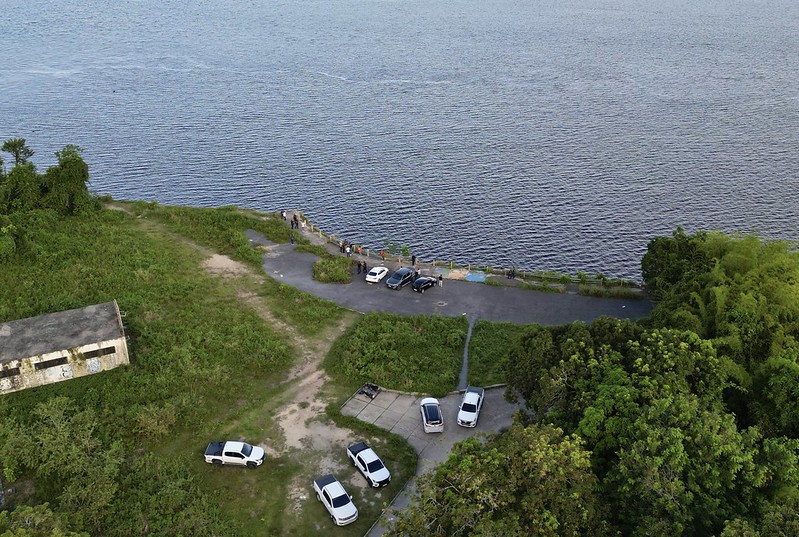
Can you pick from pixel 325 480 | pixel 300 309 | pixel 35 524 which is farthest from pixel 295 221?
pixel 35 524

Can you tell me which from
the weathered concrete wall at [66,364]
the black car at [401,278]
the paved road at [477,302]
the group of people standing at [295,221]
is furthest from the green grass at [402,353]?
the group of people standing at [295,221]

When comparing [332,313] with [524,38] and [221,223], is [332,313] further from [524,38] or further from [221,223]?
[524,38]

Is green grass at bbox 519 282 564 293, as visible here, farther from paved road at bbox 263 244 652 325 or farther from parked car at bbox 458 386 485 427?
parked car at bbox 458 386 485 427

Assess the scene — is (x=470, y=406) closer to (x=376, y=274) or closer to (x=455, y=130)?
(x=376, y=274)

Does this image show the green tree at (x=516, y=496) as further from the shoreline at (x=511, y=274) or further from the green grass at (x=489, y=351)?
the shoreline at (x=511, y=274)


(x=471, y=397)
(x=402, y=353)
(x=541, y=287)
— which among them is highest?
(x=541, y=287)

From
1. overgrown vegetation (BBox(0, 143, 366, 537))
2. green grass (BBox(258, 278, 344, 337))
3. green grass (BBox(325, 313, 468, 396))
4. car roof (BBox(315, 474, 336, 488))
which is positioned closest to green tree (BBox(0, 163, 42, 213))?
overgrown vegetation (BBox(0, 143, 366, 537))

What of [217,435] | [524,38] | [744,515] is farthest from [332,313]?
[524,38]
